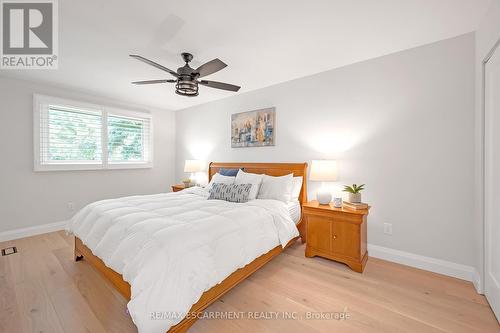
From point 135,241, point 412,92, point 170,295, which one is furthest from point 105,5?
point 412,92

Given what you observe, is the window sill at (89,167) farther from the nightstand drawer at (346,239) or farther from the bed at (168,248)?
the nightstand drawer at (346,239)

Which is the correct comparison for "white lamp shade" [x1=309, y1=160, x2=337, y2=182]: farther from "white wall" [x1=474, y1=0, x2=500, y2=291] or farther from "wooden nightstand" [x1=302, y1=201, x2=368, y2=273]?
"white wall" [x1=474, y1=0, x2=500, y2=291]

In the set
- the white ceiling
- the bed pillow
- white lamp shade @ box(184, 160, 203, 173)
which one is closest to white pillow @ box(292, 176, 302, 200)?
the bed pillow

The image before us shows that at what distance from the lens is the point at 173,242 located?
5.06 feet

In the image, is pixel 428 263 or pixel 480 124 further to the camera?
pixel 428 263

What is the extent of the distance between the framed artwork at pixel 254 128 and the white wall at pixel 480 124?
2.38 meters

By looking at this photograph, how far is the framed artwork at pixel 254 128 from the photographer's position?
3.64 metres

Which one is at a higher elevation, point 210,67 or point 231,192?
point 210,67

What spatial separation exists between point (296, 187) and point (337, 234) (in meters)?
0.90

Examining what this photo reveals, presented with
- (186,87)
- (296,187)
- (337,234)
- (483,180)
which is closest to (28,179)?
(186,87)

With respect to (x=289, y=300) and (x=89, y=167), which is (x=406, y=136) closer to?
(x=289, y=300)

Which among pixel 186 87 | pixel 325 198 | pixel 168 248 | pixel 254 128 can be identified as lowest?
pixel 168 248

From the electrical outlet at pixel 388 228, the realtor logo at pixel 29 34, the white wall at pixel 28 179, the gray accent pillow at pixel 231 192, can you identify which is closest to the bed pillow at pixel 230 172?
the gray accent pillow at pixel 231 192

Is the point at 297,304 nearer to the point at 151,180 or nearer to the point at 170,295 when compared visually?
the point at 170,295
